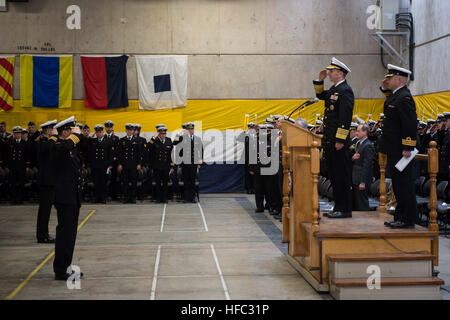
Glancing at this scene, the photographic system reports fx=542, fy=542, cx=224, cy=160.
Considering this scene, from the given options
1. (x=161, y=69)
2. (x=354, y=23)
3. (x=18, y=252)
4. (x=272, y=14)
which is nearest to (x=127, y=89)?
(x=161, y=69)

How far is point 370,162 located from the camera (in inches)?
338

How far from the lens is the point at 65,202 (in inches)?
234

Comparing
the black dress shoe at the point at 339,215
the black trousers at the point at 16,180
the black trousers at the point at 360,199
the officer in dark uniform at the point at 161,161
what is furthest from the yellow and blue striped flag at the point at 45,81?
the black dress shoe at the point at 339,215

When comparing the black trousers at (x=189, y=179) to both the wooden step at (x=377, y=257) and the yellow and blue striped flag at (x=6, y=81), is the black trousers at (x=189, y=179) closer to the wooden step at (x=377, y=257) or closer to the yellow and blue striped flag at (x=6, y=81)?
the yellow and blue striped flag at (x=6, y=81)

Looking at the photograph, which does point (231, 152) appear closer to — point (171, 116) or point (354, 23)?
point (171, 116)

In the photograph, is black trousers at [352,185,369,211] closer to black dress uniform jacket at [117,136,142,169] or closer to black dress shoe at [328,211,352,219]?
black dress shoe at [328,211,352,219]

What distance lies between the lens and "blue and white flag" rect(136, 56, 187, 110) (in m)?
15.7

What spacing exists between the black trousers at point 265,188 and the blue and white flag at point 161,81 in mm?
5290

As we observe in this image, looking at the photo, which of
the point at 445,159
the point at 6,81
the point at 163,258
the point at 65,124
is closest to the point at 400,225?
the point at 163,258

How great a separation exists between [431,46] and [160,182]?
7.73m

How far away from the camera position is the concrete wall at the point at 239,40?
1567 cm

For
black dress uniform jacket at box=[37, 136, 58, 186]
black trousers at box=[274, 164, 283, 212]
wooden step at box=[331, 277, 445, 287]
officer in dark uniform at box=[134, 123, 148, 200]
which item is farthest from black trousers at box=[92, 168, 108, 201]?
wooden step at box=[331, 277, 445, 287]

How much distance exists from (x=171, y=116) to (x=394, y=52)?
21.9 ft

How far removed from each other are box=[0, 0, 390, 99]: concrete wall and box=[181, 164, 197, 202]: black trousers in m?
3.44
